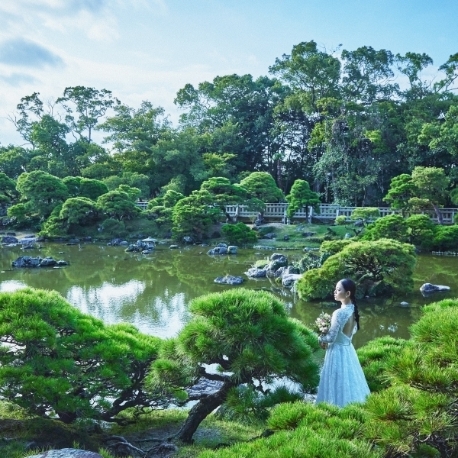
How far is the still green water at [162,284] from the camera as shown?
9.19m

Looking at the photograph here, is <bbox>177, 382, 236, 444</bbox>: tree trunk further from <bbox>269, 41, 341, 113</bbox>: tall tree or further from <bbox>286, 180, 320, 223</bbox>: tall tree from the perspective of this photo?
<bbox>269, 41, 341, 113</bbox>: tall tree

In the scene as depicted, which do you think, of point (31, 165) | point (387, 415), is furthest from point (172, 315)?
point (31, 165)

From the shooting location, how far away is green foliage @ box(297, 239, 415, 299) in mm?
10281

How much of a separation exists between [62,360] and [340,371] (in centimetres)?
198

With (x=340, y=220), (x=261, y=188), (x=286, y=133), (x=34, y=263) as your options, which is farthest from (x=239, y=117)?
(x=34, y=263)

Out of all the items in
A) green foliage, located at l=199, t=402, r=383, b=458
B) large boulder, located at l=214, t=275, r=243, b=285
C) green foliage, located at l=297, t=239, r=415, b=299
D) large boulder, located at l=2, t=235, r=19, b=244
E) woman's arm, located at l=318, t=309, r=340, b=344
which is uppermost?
woman's arm, located at l=318, t=309, r=340, b=344

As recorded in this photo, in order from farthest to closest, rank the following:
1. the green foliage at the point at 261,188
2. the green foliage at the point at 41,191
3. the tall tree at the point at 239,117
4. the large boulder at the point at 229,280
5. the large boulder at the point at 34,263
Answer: the tall tree at the point at 239,117
the green foliage at the point at 41,191
the green foliage at the point at 261,188
the large boulder at the point at 34,263
the large boulder at the point at 229,280

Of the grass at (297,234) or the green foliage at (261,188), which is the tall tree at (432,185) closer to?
the grass at (297,234)

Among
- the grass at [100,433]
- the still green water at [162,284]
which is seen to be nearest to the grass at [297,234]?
the still green water at [162,284]

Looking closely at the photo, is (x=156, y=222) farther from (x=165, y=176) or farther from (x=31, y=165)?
(x=31, y=165)

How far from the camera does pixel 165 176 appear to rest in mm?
28891

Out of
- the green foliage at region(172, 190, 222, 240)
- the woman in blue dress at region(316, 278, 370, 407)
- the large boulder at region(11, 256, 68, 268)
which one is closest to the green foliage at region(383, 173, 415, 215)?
the green foliage at region(172, 190, 222, 240)

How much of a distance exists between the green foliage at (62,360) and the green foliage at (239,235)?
1558 cm

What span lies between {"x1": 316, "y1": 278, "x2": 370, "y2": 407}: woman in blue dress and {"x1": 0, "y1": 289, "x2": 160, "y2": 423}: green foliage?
1.42 metres
